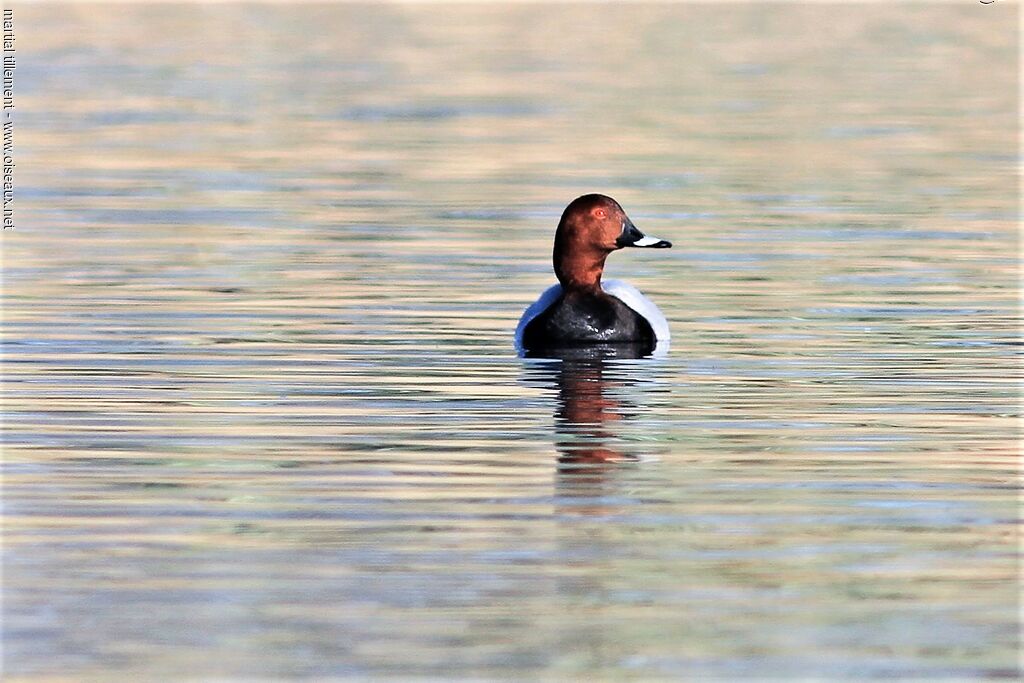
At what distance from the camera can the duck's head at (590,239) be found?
1476cm

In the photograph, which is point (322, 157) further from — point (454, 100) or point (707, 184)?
point (454, 100)

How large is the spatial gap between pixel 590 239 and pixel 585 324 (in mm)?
691

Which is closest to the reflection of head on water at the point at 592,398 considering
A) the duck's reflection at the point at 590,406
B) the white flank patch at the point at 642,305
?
the duck's reflection at the point at 590,406

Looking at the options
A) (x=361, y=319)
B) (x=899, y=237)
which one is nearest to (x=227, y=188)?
(x=899, y=237)

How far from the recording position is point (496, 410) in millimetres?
11883

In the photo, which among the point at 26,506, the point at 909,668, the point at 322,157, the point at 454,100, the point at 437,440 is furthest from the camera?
the point at 454,100

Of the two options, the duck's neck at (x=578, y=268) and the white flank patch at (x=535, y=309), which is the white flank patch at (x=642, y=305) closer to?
the duck's neck at (x=578, y=268)

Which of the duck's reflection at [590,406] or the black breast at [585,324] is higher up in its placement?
the black breast at [585,324]

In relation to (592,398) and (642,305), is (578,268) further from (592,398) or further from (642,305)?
(592,398)

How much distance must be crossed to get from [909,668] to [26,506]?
3.71 meters

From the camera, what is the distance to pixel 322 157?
26062 mm

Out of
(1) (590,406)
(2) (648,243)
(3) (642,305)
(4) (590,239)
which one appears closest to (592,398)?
(1) (590,406)

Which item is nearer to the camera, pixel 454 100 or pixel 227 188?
pixel 227 188

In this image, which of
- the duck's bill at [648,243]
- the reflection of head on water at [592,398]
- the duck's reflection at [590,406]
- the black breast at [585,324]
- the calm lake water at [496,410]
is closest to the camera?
the calm lake water at [496,410]
